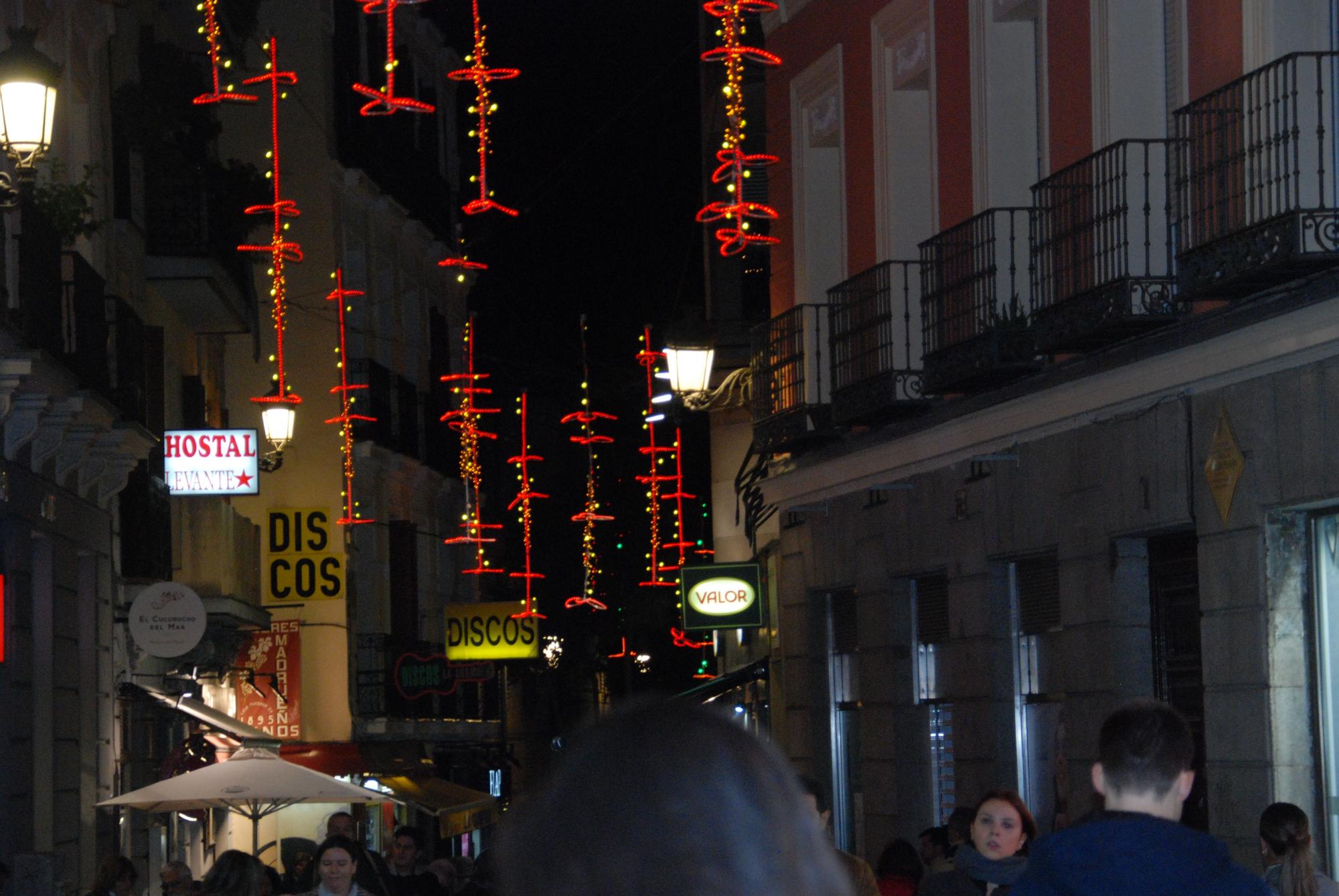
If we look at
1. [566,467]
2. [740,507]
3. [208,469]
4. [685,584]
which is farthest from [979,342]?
[566,467]

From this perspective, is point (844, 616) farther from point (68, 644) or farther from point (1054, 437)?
point (68, 644)

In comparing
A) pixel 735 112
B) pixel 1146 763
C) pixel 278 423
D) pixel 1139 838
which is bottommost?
A: pixel 1139 838

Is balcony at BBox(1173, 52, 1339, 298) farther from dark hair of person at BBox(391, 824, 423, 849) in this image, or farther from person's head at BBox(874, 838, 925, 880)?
dark hair of person at BBox(391, 824, 423, 849)

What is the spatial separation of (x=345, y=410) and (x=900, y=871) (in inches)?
788

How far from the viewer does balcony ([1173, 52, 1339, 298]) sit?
959cm

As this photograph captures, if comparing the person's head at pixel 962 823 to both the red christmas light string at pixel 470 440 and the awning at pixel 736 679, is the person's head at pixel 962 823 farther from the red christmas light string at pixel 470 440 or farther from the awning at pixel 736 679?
the red christmas light string at pixel 470 440

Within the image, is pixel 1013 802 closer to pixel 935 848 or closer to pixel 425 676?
pixel 935 848

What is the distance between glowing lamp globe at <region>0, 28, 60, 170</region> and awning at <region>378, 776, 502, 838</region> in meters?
16.8

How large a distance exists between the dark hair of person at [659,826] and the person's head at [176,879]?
10.0m

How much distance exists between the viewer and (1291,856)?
7168mm

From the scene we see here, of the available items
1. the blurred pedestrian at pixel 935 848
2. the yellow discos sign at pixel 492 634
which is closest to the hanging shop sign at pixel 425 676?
the yellow discos sign at pixel 492 634

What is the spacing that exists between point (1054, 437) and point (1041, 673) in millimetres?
1698

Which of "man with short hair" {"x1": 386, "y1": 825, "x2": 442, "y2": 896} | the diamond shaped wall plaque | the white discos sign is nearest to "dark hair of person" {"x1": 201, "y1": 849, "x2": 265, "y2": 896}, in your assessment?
"man with short hair" {"x1": 386, "y1": 825, "x2": 442, "y2": 896}

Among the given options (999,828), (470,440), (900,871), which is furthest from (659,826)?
(470,440)
